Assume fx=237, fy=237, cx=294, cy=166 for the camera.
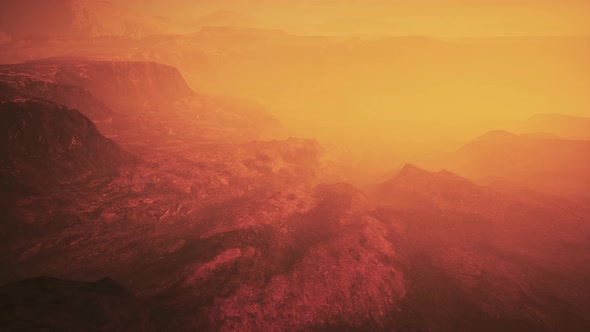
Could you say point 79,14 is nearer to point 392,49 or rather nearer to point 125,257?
point 125,257

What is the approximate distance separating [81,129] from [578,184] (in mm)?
89167

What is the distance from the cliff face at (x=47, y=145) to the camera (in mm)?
25266

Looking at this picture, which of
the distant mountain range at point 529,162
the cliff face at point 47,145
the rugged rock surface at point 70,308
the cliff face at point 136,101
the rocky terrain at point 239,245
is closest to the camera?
the rugged rock surface at point 70,308

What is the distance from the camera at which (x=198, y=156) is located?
Answer: 44.5 m

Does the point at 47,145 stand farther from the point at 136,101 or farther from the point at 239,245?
the point at 136,101

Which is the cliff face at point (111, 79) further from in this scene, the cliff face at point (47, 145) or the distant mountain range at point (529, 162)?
the distant mountain range at point (529, 162)

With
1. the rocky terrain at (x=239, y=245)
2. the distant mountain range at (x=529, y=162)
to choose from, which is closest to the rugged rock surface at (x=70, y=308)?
the rocky terrain at (x=239, y=245)

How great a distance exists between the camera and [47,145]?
92.4 ft

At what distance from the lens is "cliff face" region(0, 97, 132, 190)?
82.9 ft

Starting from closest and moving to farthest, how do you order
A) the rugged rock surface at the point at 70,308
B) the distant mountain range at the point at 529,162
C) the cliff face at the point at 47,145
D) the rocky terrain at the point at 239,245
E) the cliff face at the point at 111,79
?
the rugged rock surface at the point at 70,308 → the rocky terrain at the point at 239,245 → the cliff face at the point at 47,145 → the cliff face at the point at 111,79 → the distant mountain range at the point at 529,162

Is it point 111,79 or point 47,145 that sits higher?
point 111,79

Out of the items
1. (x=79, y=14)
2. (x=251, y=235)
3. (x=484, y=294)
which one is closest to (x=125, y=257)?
(x=251, y=235)

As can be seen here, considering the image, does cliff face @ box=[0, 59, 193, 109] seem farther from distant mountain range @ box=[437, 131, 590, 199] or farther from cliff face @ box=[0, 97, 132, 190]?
distant mountain range @ box=[437, 131, 590, 199]

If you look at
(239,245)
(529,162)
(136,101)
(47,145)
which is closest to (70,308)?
(239,245)
